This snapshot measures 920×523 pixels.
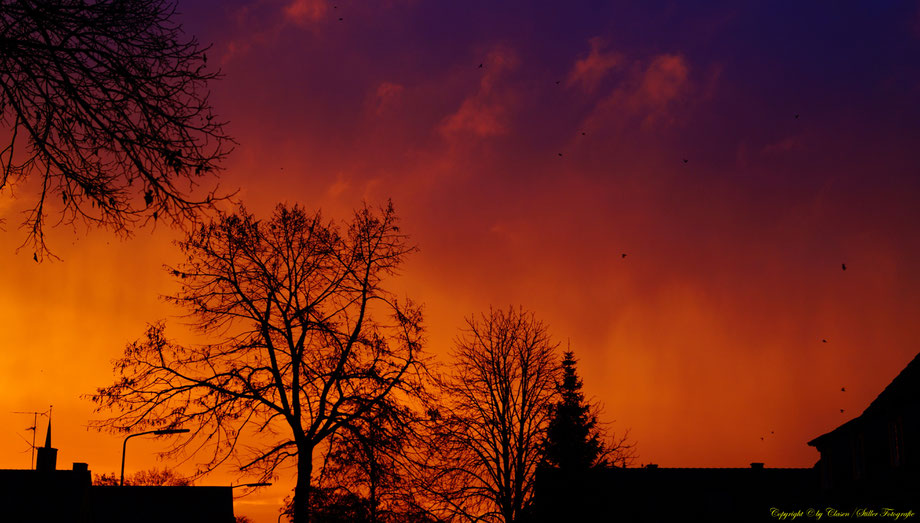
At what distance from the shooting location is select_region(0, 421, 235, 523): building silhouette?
41.5 m

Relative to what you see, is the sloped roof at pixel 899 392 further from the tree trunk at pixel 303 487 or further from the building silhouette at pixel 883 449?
Answer: the tree trunk at pixel 303 487

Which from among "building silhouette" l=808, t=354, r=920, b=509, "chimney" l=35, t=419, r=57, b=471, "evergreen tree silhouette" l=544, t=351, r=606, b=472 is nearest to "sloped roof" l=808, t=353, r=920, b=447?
"building silhouette" l=808, t=354, r=920, b=509

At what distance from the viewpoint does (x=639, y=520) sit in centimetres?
5316

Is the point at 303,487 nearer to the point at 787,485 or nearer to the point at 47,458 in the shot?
the point at 47,458

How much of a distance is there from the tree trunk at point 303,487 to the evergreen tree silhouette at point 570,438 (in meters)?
16.1

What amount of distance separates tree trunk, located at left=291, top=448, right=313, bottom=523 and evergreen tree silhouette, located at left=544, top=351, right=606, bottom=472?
1608 cm

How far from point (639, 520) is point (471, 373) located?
20.7 metres

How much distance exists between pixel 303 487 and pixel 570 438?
977 inches

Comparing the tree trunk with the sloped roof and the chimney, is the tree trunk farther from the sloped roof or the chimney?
the chimney

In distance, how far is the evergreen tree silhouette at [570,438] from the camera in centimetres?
4144

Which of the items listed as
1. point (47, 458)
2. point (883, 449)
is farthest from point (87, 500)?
point (883, 449)

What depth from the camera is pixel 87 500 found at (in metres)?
42.2

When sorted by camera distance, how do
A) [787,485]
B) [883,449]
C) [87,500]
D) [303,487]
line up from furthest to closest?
[787,485] → [87,500] → [883,449] → [303,487]

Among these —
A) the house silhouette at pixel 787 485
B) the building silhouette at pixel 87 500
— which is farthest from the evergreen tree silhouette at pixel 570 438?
the building silhouette at pixel 87 500
